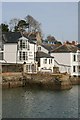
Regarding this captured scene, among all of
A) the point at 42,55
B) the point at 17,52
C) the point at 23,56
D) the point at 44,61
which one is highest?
the point at 17,52

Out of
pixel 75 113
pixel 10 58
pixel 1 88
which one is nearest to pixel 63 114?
pixel 75 113

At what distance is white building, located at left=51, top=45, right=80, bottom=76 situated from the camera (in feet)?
164

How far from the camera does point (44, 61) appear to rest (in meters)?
47.8

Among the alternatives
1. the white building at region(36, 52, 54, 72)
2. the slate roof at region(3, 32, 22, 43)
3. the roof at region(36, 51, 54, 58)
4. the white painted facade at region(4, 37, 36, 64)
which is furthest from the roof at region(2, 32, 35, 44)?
the white building at region(36, 52, 54, 72)

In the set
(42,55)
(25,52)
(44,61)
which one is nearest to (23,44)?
(25,52)

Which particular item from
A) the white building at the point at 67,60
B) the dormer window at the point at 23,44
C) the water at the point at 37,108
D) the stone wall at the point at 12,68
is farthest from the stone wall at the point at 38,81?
the white building at the point at 67,60

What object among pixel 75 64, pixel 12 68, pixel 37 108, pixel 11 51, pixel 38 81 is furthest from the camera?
pixel 75 64

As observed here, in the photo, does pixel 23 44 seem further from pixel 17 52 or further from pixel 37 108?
pixel 37 108

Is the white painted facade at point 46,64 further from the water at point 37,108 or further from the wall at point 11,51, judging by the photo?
the water at point 37,108

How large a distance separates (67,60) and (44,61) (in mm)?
4239

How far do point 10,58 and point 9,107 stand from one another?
75.0 feet

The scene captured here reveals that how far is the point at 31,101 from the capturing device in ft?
88.1

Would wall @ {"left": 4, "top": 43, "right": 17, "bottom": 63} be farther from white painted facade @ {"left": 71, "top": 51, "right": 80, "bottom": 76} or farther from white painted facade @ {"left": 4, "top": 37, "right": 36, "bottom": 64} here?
white painted facade @ {"left": 71, "top": 51, "right": 80, "bottom": 76}

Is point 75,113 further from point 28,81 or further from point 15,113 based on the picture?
point 28,81
